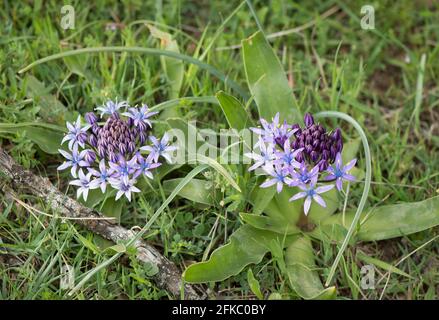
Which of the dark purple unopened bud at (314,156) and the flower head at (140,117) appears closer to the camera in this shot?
the dark purple unopened bud at (314,156)

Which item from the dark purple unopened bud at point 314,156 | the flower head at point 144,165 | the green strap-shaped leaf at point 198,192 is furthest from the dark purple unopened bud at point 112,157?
the dark purple unopened bud at point 314,156

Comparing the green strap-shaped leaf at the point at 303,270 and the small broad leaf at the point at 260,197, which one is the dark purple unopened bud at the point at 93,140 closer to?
the small broad leaf at the point at 260,197

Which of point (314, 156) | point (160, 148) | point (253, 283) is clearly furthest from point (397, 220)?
point (160, 148)

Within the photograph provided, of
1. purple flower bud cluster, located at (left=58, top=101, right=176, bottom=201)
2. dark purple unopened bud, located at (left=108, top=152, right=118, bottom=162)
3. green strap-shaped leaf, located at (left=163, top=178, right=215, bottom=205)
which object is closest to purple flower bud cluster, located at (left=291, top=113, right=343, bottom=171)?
green strap-shaped leaf, located at (left=163, top=178, right=215, bottom=205)

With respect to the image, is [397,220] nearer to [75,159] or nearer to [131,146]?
[131,146]
